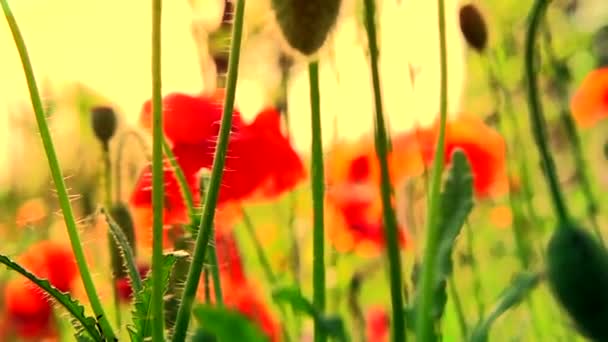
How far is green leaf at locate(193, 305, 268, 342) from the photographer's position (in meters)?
0.24

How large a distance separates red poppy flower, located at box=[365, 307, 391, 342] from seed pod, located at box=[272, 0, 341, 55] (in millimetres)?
348

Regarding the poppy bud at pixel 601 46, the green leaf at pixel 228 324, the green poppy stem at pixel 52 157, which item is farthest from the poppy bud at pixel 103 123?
the poppy bud at pixel 601 46

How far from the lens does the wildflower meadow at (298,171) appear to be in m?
0.29

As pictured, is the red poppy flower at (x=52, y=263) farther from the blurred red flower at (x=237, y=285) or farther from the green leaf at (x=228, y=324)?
the green leaf at (x=228, y=324)

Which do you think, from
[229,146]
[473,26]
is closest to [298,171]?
[229,146]

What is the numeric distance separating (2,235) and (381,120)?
70cm

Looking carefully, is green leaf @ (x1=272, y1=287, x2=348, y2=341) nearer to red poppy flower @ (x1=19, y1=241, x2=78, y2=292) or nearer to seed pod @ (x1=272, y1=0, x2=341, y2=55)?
seed pod @ (x1=272, y1=0, x2=341, y2=55)

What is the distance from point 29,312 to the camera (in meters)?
0.70

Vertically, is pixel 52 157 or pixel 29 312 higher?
pixel 52 157

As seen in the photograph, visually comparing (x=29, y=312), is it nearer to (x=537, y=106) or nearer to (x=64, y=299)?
(x=64, y=299)

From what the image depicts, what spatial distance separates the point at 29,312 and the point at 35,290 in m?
0.06

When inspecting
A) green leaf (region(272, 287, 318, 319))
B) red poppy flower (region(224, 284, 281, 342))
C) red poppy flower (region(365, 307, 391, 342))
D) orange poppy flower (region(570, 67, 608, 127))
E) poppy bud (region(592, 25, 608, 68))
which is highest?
poppy bud (region(592, 25, 608, 68))

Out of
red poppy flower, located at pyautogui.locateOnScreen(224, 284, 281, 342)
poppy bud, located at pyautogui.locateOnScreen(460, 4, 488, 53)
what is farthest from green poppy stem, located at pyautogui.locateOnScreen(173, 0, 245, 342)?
red poppy flower, located at pyautogui.locateOnScreen(224, 284, 281, 342)

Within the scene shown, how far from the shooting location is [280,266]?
0.84 metres
